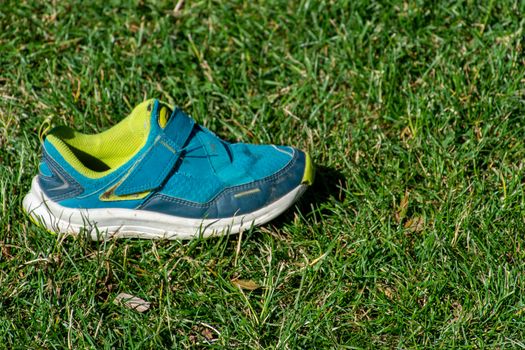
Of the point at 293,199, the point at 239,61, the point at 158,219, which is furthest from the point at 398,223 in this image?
the point at 239,61

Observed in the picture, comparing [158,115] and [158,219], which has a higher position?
[158,115]

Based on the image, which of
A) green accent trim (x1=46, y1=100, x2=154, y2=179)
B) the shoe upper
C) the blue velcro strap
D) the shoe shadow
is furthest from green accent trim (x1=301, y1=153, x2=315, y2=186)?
green accent trim (x1=46, y1=100, x2=154, y2=179)

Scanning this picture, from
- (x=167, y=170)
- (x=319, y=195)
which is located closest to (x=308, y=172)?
(x=319, y=195)

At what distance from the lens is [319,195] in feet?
11.7

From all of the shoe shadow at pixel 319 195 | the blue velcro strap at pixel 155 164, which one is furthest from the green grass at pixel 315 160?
the blue velcro strap at pixel 155 164

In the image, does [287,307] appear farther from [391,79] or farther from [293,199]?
[391,79]

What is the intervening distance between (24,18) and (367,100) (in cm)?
183

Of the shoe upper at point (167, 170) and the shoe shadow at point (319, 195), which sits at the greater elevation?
the shoe upper at point (167, 170)

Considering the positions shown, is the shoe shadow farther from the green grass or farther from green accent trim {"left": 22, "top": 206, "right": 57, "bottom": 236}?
green accent trim {"left": 22, "top": 206, "right": 57, "bottom": 236}

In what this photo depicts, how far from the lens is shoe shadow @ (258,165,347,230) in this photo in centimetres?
345

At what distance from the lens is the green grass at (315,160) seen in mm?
3059

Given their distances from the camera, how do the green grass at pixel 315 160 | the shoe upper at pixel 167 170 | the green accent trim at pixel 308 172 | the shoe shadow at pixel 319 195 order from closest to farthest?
1. the green grass at pixel 315 160
2. the shoe upper at pixel 167 170
3. the green accent trim at pixel 308 172
4. the shoe shadow at pixel 319 195

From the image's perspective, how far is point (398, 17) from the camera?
4219 millimetres

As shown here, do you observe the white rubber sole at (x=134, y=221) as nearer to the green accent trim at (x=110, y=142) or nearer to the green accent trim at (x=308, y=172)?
the green accent trim at (x=308, y=172)
